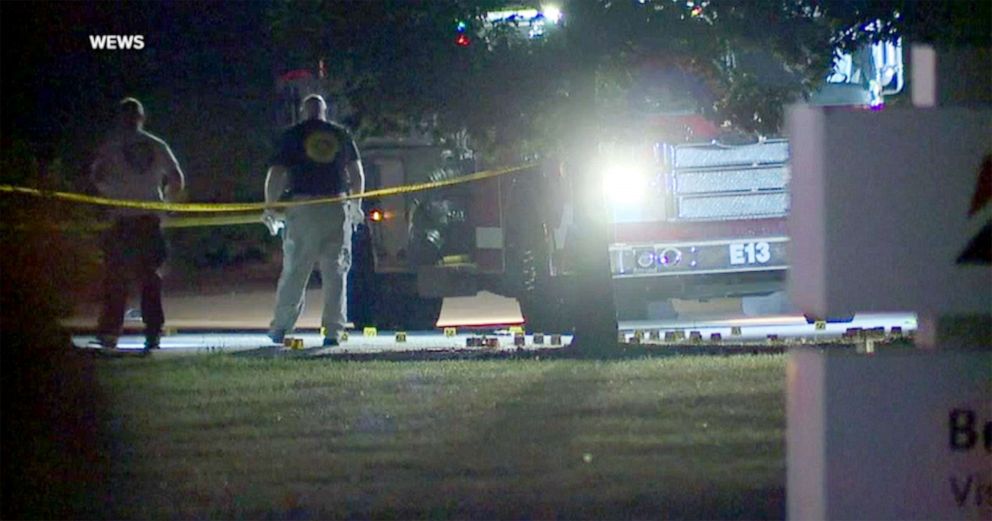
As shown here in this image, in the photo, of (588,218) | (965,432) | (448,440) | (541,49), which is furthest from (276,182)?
(965,432)

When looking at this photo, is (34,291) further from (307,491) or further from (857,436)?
(857,436)

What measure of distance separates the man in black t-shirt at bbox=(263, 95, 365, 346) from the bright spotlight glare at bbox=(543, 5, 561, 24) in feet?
5.88

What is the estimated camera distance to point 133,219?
11.1m

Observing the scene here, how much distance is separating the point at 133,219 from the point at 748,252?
5.58 m

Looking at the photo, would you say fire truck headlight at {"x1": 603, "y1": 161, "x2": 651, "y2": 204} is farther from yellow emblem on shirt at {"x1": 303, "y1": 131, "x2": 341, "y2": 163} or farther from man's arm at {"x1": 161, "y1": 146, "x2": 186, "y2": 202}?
man's arm at {"x1": 161, "y1": 146, "x2": 186, "y2": 202}

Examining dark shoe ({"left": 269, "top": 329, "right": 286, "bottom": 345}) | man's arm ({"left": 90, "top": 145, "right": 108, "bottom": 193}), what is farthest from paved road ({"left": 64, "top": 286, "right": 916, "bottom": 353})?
man's arm ({"left": 90, "top": 145, "right": 108, "bottom": 193})

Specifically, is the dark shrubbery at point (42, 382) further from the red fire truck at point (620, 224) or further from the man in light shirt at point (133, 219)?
the red fire truck at point (620, 224)

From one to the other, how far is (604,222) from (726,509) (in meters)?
5.07

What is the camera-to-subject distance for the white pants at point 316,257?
38.6 ft

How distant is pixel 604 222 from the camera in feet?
38.0

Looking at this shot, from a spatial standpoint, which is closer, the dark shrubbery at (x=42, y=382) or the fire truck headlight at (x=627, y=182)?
the dark shrubbery at (x=42, y=382)

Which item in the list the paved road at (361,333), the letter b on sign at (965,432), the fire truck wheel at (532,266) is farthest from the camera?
the fire truck wheel at (532,266)

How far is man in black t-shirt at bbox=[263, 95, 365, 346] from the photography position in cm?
1155

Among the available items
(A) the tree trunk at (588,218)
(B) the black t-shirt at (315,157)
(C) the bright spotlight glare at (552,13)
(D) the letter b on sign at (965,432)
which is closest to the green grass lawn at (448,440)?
(A) the tree trunk at (588,218)
